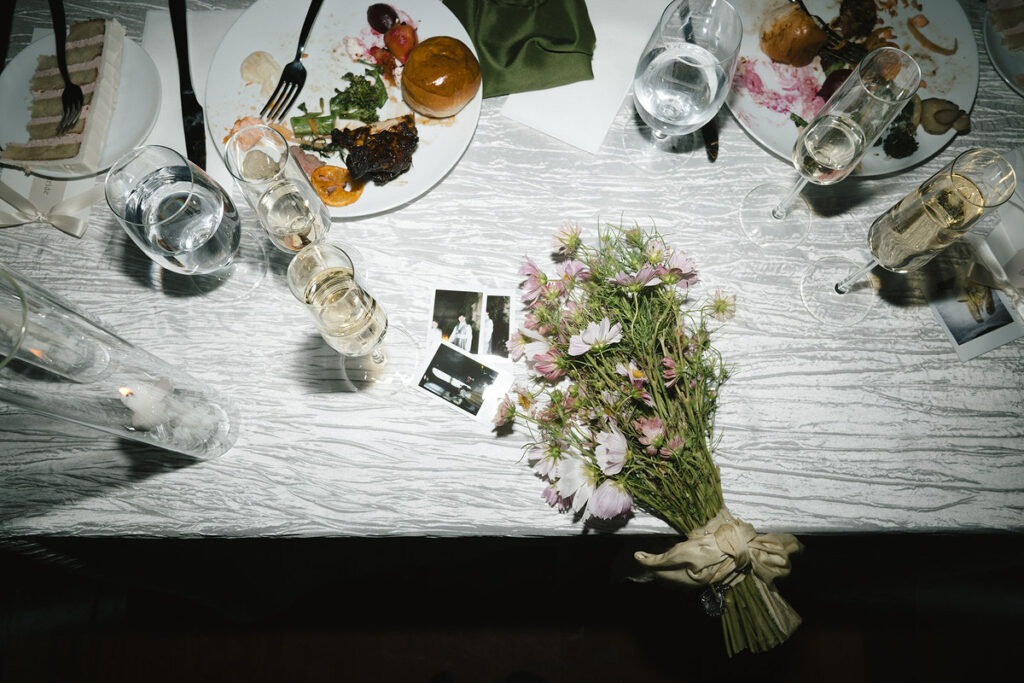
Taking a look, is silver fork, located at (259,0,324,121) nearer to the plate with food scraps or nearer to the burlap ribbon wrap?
the plate with food scraps

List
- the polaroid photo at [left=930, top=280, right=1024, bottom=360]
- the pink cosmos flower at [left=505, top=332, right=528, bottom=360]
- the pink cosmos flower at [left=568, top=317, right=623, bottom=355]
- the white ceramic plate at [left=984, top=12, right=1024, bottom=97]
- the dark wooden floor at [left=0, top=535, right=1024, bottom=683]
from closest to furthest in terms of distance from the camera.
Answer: the pink cosmos flower at [left=568, top=317, right=623, bottom=355] < the pink cosmos flower at [left=505, top=332, right=528, bottom=360] < the polaroid photo at [left=930, top=280, right=1024, bottom=360] < the white ceramic plate at [left=984, top=12, right=1024, bottom=97] < the dark wooden floor at [left=0, top=535, right=1024, bottom=683]

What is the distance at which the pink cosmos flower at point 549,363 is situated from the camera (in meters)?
0.87

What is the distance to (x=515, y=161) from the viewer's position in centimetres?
110

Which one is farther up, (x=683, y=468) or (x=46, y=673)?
(x=683, y=468)

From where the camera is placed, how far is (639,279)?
0.81m

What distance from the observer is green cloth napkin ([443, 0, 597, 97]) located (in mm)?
1105

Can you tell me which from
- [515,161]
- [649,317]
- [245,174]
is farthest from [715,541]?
[245,174]

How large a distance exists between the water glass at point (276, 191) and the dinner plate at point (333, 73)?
0.24 ft

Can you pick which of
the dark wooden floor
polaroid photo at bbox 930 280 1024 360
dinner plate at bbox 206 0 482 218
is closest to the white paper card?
dinner plate at bbox 206 0 482 218

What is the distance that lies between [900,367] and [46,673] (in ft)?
8.30

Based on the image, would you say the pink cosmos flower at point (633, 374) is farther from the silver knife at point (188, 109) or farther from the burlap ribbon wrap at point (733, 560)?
the silver knife at point (188, 109)

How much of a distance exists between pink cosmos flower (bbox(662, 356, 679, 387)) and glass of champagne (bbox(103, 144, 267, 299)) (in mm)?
755

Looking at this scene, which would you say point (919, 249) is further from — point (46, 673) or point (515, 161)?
point (46, 673)

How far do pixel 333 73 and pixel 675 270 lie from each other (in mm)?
763
